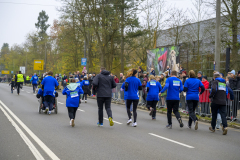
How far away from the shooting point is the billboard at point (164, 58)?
798 inches

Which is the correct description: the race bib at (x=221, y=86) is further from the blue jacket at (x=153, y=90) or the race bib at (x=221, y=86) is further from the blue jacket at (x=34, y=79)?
the blue jacket at (x=34, y=79)

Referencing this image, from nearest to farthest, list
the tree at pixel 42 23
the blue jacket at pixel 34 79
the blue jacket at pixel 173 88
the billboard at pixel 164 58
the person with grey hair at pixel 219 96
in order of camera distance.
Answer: the person with grey hair at pixel 219 96 → the blue jacket at pixel 173 88 → the billboard at pixel 164 58 → the blue jacket at pixel 34 79 → the tree at pixel 42 23

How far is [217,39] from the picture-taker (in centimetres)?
1466

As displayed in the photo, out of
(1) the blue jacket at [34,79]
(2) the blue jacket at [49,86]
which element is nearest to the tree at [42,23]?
(1) the blue jacket at [34,79]

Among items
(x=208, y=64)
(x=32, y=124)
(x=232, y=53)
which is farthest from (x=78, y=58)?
(x=32, y=124)

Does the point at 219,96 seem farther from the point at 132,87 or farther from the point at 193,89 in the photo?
the point at 132,87

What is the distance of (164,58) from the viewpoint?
2178cm

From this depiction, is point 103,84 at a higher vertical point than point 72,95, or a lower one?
higher

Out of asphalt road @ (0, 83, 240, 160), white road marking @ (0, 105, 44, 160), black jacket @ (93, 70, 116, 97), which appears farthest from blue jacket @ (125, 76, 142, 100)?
white road marking @ (0, 105, 44, 160)

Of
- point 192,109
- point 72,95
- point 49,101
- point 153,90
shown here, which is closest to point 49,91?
point 49,101

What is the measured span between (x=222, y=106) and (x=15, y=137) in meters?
6.18

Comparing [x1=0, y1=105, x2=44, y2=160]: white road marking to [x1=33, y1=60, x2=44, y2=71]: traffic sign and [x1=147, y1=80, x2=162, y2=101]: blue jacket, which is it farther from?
[x1=33, y1=60, x2=44, y2=71]: traffic sign

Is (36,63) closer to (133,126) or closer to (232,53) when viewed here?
(232,53)

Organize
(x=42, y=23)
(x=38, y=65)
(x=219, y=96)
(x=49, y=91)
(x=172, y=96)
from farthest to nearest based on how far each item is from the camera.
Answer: (x=42, y=23)
(x=38, y=65)
(x=49, y=91)
(x=172, y=96)
(x=219, y=96)
